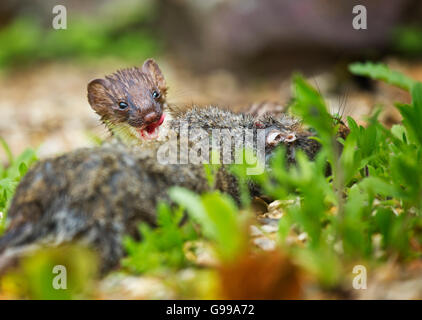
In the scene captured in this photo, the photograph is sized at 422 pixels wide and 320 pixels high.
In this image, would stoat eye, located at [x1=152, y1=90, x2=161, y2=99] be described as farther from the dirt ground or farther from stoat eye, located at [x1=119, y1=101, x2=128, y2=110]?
the dirt ground

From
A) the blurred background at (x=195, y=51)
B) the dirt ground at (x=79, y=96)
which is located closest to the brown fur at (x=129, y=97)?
the dirt ground at (x=79, y=96)

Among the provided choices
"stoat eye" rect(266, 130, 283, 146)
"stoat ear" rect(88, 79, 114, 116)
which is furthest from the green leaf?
"stoat ear" rect(88, 79, 114, 116)

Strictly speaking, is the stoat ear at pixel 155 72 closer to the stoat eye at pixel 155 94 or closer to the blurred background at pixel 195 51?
the stoat eye at pixel 155 94

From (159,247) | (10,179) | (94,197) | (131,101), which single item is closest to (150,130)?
(131,101)

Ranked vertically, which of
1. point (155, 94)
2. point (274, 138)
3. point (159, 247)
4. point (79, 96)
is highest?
point (79, 96)

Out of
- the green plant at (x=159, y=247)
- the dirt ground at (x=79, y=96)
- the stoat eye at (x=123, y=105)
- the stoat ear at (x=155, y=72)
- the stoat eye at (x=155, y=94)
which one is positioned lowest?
the green plant at (x=159, y=247)

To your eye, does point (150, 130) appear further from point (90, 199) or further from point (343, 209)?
point (343, 209)
